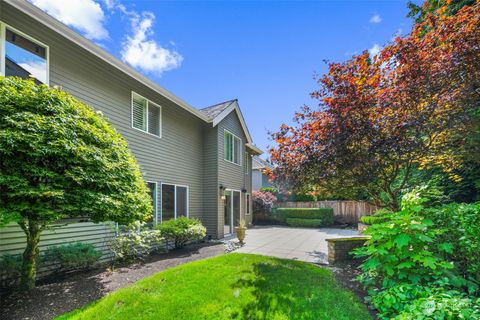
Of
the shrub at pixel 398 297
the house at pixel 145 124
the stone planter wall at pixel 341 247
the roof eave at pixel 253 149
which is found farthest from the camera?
the roof eave at pixel 253 149

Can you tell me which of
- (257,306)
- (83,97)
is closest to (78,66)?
(83,97)

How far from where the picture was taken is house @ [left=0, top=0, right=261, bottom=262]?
194 inches

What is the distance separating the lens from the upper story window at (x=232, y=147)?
1159cm

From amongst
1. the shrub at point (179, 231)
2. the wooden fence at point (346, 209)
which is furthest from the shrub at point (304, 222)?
the shrub at point (179, 231)

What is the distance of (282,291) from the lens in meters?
4.04

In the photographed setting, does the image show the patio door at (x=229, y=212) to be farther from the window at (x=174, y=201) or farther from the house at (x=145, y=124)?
the window at (x=174, y=201)

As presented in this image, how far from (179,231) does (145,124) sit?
3.80m

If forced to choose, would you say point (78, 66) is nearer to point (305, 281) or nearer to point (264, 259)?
point (264, 259)

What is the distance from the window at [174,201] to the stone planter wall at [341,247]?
553 cm

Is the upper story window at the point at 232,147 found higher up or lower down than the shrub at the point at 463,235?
higher up

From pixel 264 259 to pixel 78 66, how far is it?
702 centimetres

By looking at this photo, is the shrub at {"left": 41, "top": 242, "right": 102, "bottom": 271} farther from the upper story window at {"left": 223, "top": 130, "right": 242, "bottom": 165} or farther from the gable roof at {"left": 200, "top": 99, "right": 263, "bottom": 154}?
the upper story window at {"left": 223, "top": 130, "right": 242, "bottom": 165}

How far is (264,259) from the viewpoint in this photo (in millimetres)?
6148

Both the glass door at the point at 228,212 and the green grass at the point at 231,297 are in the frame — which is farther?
the glass door at the point at 228,212
